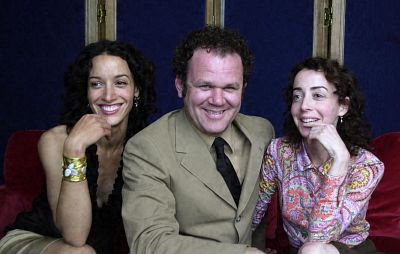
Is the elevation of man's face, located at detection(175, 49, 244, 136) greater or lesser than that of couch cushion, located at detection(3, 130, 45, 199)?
greater

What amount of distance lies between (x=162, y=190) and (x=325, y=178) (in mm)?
519

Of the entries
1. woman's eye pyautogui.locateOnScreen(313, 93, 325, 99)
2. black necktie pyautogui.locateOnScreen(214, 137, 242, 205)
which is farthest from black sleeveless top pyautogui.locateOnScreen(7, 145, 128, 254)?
woman's eye pyautogui.locateOnScreen(313, 93, 325, 99)

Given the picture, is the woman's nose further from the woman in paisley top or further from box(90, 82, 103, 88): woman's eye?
the woman in paisley top

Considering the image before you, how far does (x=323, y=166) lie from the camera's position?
1905 millimetres

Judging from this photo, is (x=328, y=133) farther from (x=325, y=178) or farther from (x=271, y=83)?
(x=271, y=83)

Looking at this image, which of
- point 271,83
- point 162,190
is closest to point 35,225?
point 162,190

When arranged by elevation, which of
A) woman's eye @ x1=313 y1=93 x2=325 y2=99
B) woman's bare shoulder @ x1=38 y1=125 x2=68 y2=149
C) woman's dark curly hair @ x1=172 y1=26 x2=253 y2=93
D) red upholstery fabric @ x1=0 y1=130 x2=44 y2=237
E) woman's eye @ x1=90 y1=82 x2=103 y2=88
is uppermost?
woman's dark curly hair @ x1=172 y1=26 x2=253 y2=93

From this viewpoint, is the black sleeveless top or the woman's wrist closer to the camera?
the woman's wrist

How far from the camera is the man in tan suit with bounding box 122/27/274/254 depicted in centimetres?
173

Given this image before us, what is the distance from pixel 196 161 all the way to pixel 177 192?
0.39 ft

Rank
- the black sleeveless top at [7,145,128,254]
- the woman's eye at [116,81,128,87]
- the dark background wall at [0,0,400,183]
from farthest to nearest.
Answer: the dark background wall at [0,0,400,183]
the woman's eye at [116,81,128,87]
the black sleeveless top at [7,145,128,254]

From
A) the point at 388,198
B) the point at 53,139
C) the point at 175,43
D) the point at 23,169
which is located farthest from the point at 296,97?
the point at 175,43

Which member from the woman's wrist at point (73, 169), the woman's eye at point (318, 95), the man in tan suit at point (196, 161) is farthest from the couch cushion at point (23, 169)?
the woman's eye at point (318, 95)

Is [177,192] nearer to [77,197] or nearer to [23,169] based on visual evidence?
[77,197]
